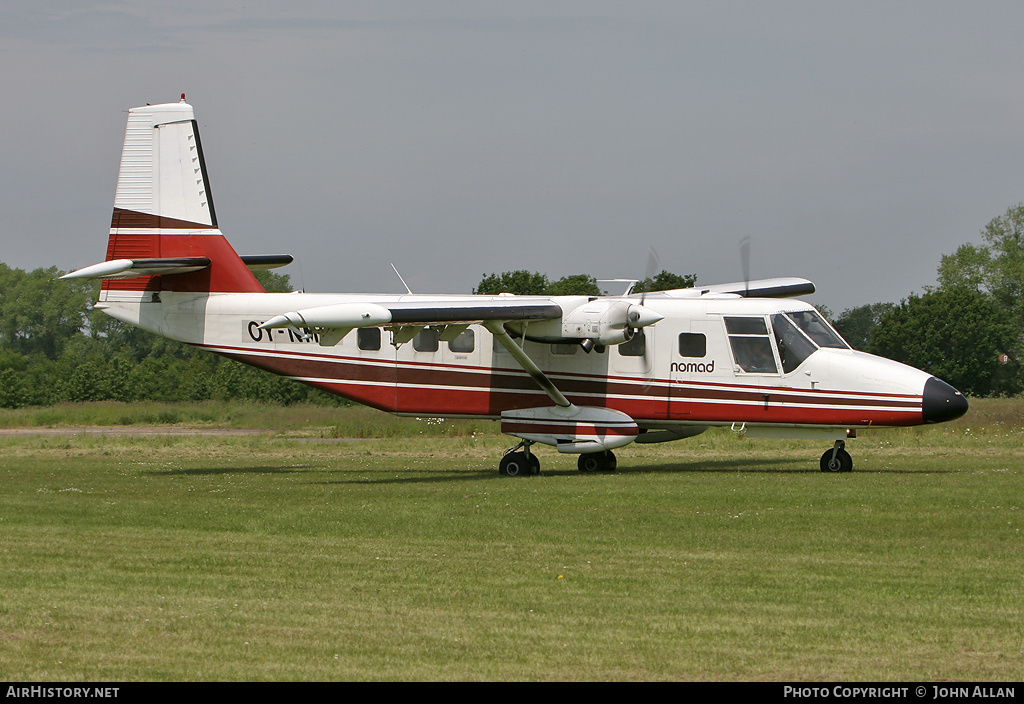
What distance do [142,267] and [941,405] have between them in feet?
51.2

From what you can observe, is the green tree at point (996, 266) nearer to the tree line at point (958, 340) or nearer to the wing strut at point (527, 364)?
the tree line at point (958, 340)

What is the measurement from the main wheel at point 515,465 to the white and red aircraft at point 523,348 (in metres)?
0.03

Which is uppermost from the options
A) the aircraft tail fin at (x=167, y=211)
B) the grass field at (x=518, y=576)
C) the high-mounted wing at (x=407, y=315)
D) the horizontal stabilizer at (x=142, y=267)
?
the aircraft tail fin at (x=167, y=211)

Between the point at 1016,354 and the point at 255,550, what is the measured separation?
66488 mm

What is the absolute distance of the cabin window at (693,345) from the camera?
68.7 ft

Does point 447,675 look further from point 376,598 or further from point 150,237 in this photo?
point 150,237

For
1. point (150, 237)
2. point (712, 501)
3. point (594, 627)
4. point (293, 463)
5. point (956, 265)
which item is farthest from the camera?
point (956, 265)

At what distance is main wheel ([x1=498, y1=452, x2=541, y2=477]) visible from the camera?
69.2 feet

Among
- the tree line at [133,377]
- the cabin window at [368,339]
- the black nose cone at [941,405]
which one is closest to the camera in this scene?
the black nose cone at [941,405]

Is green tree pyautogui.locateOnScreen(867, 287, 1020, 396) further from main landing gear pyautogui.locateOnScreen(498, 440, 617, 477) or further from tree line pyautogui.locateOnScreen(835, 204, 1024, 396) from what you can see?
main landing gear pyautogui.locateOnScreen(498, 440, 617, 477)

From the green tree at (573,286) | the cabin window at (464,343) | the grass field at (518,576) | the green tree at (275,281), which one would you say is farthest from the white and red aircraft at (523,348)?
the green tree at (275,281)

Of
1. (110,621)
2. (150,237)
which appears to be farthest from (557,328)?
(110,621)

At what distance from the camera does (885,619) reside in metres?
7.88

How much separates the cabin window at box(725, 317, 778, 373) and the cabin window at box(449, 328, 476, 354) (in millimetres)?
5151
